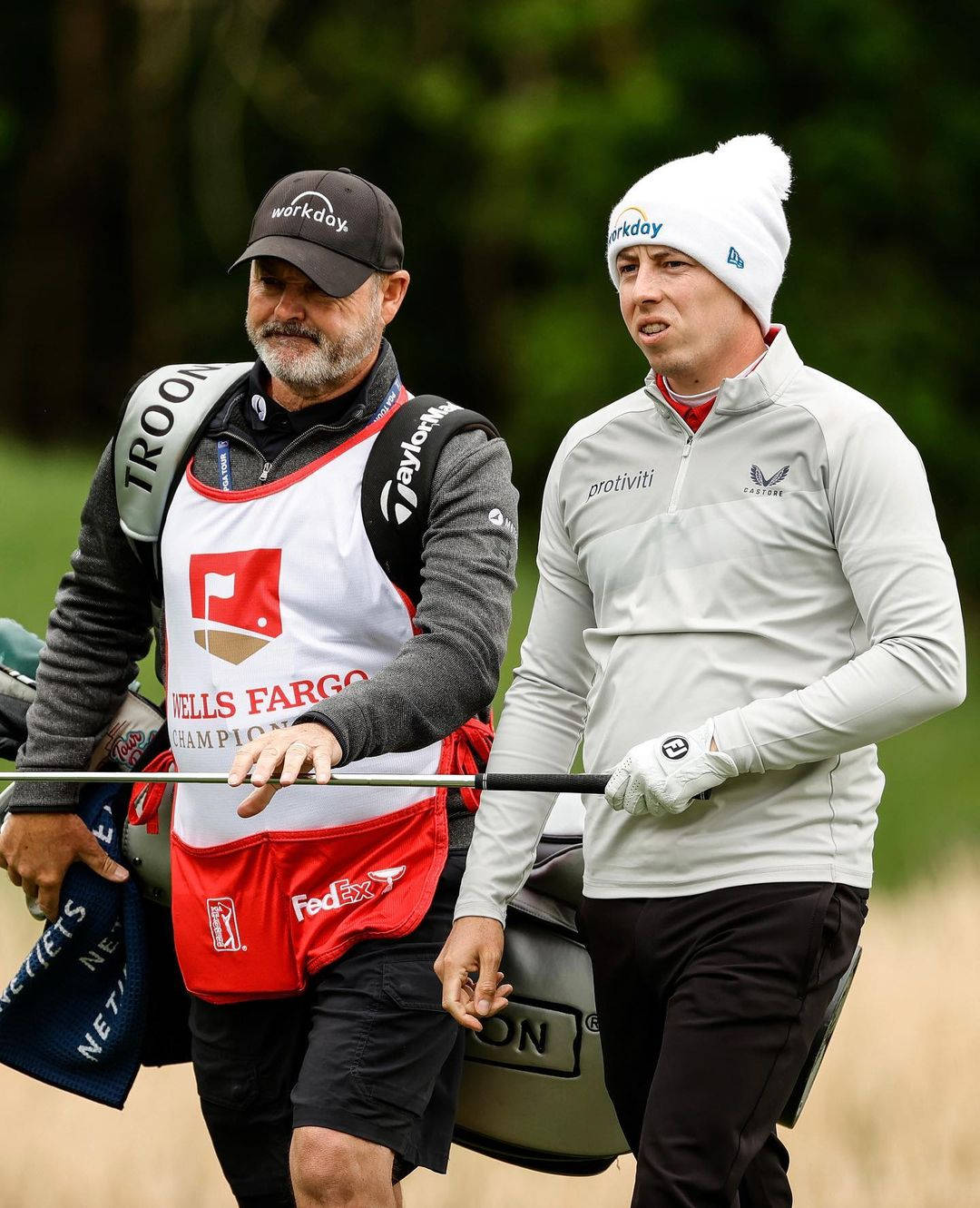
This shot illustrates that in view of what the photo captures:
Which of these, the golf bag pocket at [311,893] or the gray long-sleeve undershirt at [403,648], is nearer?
the gray long-sleeve undershirt at [403,648]

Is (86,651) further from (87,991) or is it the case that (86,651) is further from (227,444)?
(87,991)

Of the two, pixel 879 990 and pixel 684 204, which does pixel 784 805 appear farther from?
pixel 879 990

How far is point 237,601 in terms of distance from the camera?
3373 millimetres

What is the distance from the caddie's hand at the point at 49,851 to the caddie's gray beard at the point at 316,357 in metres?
0.94

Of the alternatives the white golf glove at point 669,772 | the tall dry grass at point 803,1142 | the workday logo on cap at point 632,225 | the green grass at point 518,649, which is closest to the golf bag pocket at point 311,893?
the white golf glove at point 669,772

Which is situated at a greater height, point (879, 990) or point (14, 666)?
point (14, 666)

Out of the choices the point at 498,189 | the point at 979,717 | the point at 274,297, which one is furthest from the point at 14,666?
the point at 498,189

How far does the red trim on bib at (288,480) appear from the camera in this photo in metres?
3.40

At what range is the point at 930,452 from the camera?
57.9 ft

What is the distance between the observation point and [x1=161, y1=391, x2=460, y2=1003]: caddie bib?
334 centimetres

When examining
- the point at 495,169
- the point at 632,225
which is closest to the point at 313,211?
the point at 632,225

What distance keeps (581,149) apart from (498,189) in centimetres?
155

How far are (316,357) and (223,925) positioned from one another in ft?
3.30

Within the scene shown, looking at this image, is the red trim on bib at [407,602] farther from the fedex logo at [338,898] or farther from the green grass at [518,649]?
the green grass at [518,649]
